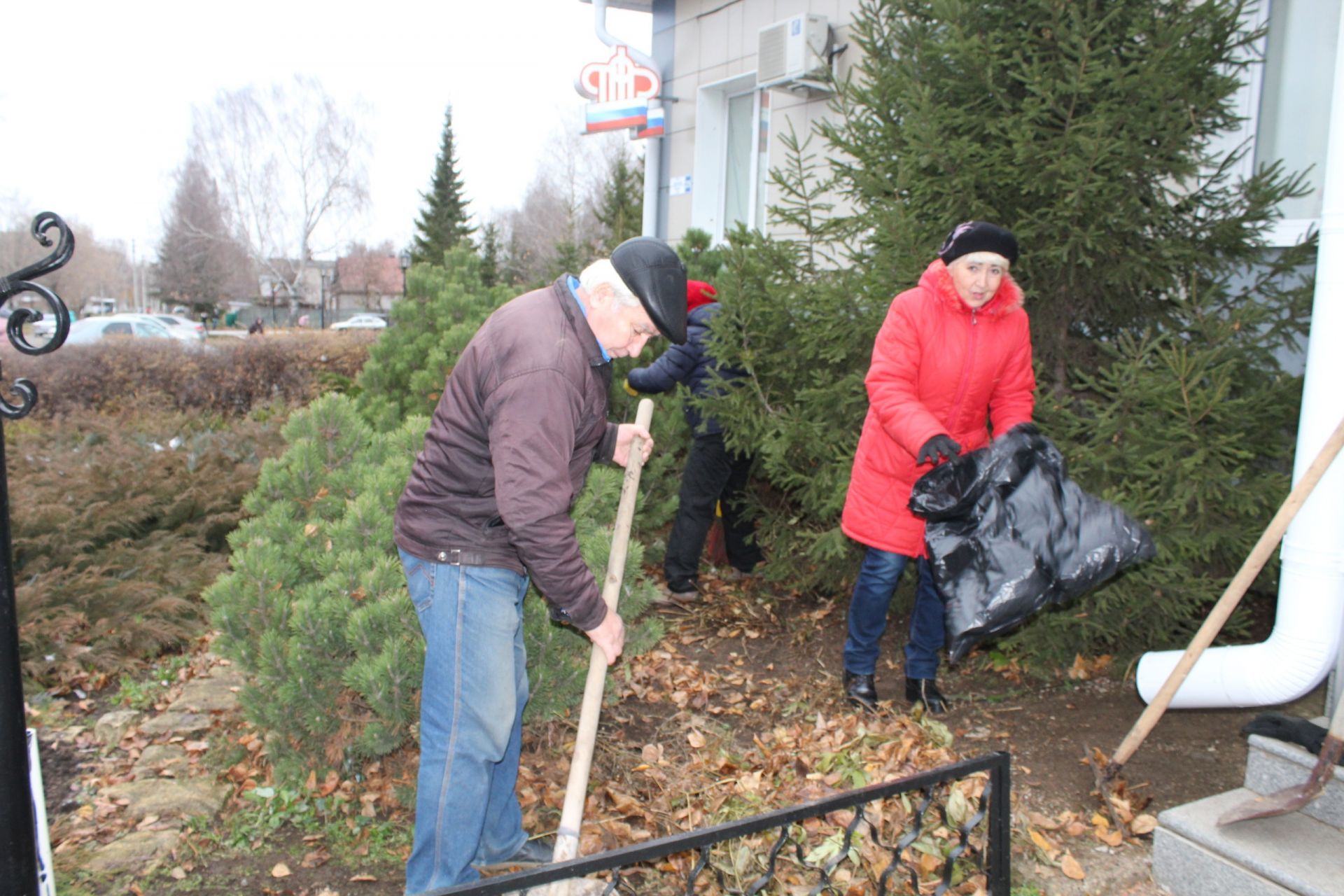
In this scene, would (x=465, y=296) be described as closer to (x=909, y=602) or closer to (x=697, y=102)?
(x=909, y=602)

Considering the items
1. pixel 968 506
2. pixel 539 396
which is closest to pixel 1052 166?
pixel 968 506

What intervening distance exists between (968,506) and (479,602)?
164cm

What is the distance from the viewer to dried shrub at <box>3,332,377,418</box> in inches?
378

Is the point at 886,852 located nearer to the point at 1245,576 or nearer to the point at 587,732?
the point at 587,732

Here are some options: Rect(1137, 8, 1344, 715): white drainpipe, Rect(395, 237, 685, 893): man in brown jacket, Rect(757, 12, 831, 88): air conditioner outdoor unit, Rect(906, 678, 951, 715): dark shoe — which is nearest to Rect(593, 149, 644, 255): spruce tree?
Rect(757, 12, 831, 88): air conditioner outdoor unit

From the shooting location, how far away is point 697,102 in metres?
9.70

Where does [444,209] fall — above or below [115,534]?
above

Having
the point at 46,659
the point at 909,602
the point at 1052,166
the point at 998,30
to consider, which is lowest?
the point at 46,659

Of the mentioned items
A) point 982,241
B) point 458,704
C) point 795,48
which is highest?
point 795,48

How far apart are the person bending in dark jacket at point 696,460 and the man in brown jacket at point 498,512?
99.2 inches

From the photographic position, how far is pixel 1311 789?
257cm

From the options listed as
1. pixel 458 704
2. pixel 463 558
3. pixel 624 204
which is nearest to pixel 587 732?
pixel 458 704

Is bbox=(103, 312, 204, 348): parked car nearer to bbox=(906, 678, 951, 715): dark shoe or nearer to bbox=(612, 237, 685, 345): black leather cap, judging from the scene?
bbox=(906, 678, 951, 715): dark shoe

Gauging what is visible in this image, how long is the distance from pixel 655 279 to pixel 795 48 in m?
6.03
